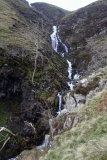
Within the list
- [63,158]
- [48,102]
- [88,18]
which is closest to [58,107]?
[48,102]

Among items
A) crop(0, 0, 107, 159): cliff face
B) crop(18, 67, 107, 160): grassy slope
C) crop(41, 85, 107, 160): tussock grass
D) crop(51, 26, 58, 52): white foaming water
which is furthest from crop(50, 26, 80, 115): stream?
crop(41, 85, 107, 160): tussock grass

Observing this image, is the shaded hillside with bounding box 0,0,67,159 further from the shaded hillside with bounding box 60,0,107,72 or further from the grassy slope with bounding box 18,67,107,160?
the shaded hillside with bounding box 60,0,107,72

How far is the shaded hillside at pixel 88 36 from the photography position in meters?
82.8

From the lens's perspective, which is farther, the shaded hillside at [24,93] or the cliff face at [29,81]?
the cliff face at [29,81]


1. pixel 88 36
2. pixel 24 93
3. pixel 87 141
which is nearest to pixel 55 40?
pixel 88 36

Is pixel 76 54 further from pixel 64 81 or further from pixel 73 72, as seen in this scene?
pixel 64 81

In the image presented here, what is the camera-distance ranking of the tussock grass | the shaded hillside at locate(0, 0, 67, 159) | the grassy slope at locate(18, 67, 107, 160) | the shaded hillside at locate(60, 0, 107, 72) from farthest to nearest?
the shaded hillside at locate(60, 0, 107, 72), the shaded hillside at locate(0, 0, 67, 159), the grassy slope at locate(18, 67, 107, 160), the tussock grass

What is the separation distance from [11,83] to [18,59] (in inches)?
349

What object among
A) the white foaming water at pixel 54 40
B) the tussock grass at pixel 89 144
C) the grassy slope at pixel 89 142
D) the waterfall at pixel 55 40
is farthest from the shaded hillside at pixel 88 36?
the tussock grass at pixel 89 144

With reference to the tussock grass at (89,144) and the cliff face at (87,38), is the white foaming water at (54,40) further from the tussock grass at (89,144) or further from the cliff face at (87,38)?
the tussock grass at (89,144)

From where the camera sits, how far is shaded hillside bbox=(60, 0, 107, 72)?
272ft

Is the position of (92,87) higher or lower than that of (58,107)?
higher

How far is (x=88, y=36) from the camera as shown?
110 meters

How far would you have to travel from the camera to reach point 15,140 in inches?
1625
